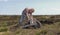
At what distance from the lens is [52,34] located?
768 inches

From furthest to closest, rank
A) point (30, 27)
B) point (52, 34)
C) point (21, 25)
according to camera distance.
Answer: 1. point (21, 25)
2. point (30, 27)
3. point (52, 34)

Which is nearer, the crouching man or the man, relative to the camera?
the crouching man

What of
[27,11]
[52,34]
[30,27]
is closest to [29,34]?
[52,34]

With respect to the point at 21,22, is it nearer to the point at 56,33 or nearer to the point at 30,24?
the point at 30,24

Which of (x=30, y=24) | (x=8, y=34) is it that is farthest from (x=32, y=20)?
(x=8, y=34)

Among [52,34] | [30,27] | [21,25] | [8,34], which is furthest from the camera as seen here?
[21,25]

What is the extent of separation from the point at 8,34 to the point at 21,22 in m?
9.01

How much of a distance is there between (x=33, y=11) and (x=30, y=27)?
2.60 meters

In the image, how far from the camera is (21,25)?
29922 mm

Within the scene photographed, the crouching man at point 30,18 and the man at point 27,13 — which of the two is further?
the man at point 27,13

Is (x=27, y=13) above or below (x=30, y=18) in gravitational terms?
above

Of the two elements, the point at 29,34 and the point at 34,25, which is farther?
the point at 34,25

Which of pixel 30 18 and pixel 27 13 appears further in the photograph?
pixel 27 13

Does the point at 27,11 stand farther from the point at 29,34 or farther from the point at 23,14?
the point at 29,34
